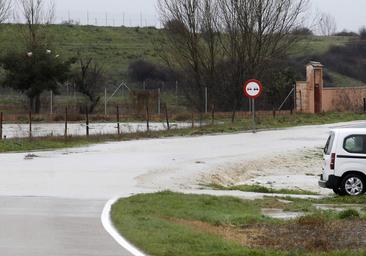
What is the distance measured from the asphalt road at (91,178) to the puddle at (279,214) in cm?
315

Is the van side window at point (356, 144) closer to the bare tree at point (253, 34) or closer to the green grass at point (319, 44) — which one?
the bare tree at point (253, 34)

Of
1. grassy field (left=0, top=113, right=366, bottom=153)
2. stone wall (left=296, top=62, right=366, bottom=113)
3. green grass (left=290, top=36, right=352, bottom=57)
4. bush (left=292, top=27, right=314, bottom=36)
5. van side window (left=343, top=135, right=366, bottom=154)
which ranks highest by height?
green grass (left=290, top=36, right=352, bottom=57)

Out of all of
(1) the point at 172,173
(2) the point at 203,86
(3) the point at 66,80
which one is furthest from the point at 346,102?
(1) the point at 172,173

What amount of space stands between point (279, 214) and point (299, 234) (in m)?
3.37

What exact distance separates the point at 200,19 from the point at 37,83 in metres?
13.3

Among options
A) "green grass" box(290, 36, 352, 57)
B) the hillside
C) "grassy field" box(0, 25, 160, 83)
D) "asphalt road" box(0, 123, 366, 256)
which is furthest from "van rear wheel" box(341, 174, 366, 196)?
"green grass" box(290, 36, 352, 57)

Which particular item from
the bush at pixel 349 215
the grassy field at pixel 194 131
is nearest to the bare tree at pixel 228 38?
the grassy field at pixel 194 131

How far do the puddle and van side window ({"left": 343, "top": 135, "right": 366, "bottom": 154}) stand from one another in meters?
3.95

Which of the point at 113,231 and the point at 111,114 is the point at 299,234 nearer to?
the point at 113,231

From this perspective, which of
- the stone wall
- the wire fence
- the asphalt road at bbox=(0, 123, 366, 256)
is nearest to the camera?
the asphalt road at bbox=(0, 123, 366, 256)

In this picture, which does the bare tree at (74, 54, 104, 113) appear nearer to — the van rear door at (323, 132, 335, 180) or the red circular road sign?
the red circular road sign

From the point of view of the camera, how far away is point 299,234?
1122 cm

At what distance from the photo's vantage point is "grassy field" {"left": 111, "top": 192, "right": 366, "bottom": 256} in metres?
9.91

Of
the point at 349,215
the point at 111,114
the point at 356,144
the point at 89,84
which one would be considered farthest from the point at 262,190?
the point at 89,84
